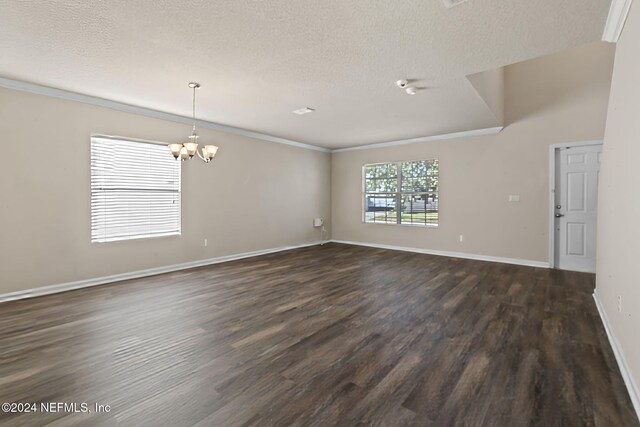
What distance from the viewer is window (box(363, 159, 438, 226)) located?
6.60 meters

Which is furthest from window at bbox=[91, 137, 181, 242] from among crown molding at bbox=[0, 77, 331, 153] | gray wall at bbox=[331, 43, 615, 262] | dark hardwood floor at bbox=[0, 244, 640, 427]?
gray wall at bbox=[331, 43, 615, 262]

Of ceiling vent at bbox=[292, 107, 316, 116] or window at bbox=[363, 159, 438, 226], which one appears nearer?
ceiling vent at bbox=[292, 107, 316, 116]

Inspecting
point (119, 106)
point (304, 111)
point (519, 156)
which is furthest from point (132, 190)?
point (519, 156)

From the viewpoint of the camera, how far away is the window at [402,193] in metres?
6.60

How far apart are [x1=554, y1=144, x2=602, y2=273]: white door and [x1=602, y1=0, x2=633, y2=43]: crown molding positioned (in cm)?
310

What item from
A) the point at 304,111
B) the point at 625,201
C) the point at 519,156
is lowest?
the point at 625,201

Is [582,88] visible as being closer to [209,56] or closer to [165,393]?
[209,56]

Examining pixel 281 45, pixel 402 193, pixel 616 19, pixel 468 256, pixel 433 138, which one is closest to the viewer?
pixel 616 19

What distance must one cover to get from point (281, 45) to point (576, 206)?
5342mm

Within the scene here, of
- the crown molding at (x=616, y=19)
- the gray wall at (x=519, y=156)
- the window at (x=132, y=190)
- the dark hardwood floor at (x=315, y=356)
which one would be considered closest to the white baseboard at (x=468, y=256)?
the gray wall at (x=519, y=156)

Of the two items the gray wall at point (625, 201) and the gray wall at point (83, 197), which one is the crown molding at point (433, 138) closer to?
the gray wall at point (83, 197)

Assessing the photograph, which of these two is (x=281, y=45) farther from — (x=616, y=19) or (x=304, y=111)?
(x=616, y=19)

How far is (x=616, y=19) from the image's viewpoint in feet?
7.38

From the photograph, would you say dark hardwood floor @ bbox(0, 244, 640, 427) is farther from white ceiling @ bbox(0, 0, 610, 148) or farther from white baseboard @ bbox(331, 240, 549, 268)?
white ceiling @ bbox(0, 0, 610, 148)
